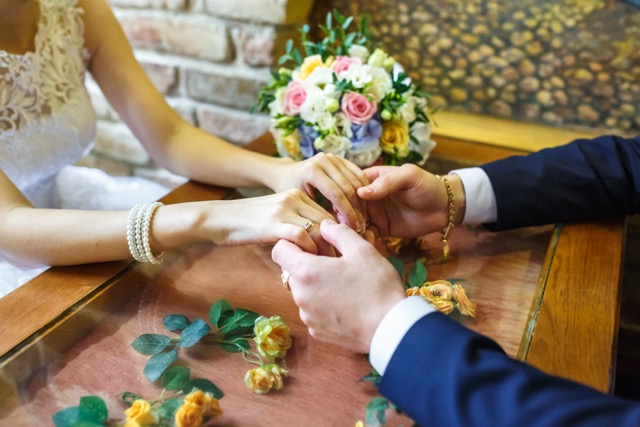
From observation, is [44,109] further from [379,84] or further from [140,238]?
[379,84]

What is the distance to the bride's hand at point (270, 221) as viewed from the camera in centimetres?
78

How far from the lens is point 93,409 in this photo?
23.3 inches

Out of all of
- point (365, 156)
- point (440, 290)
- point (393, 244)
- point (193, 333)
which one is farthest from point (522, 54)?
point (193, 333)

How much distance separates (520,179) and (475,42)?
0.54 metres

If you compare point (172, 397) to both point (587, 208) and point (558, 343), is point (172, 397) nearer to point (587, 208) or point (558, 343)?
point (558, 343)

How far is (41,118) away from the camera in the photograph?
1.11 metres

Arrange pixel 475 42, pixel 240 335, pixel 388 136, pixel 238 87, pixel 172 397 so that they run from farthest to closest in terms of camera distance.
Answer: pixel 238 87 < pixel 475 42 < pixel 388 136 < pixel 240 335 < pixel 172 397

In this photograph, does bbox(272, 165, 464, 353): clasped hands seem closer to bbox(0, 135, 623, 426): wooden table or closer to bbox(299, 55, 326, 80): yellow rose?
bbox(0, 135, 623, 426): wooden table

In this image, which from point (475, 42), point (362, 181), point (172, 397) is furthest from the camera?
point (475, 42)

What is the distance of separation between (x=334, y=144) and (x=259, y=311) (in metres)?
0.41

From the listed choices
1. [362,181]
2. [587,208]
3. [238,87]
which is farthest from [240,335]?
[238,87]

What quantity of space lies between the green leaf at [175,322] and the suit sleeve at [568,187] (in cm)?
57

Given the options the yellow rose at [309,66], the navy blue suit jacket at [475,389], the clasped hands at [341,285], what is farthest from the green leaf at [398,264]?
the yellow rose at [309,66]

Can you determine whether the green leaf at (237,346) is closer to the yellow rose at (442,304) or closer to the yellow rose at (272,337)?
the yellow rose at (272,337)
